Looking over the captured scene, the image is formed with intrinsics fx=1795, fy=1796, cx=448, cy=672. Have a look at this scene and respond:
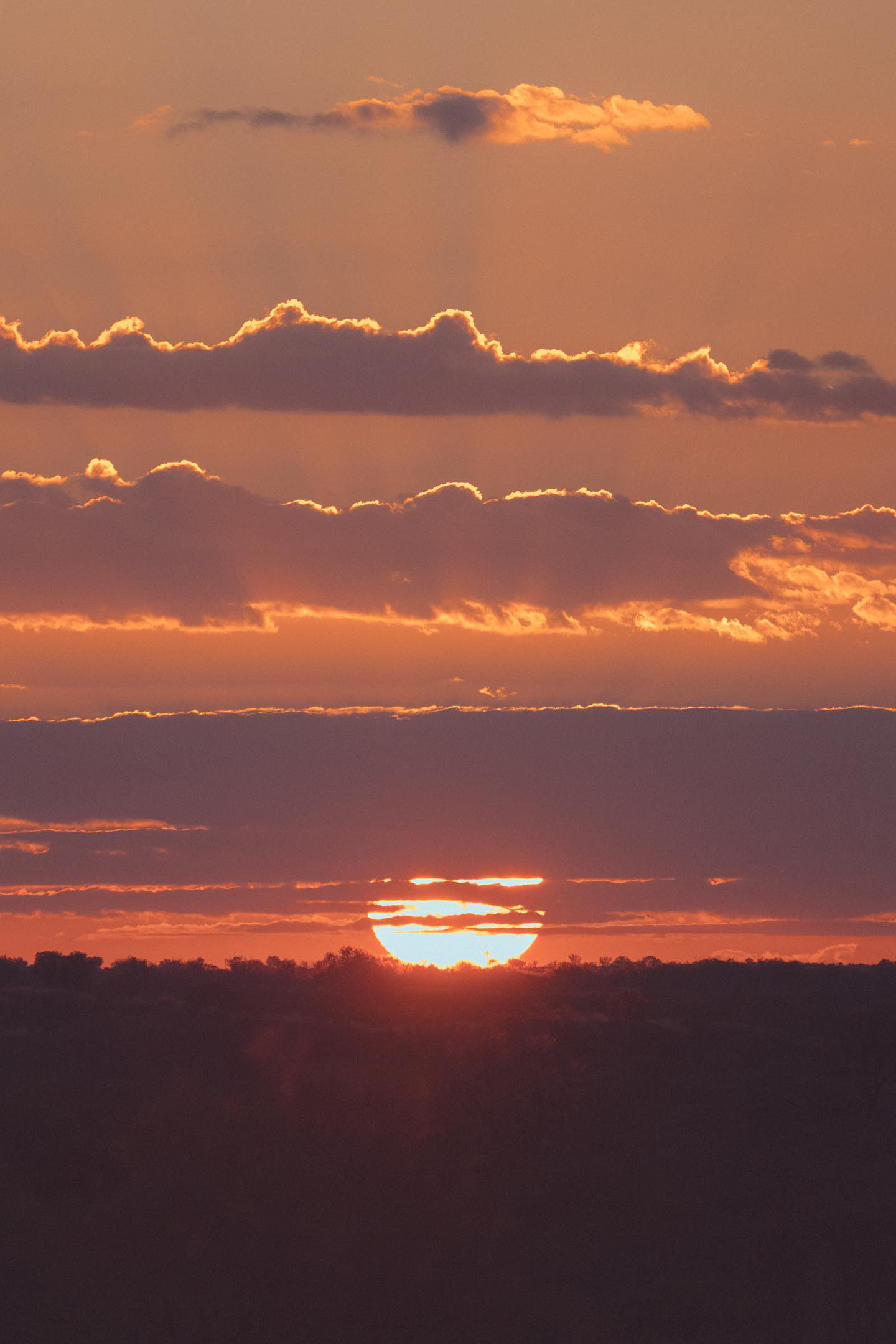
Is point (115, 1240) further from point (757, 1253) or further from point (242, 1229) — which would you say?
point (757, 1253)

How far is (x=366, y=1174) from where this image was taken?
51.1 m

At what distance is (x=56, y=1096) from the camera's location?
2188 inches

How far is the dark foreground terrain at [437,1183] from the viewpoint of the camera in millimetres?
43938

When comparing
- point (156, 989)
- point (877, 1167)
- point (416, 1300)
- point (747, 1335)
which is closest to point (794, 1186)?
point (877, 1167)

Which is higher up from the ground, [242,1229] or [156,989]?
[156,989]

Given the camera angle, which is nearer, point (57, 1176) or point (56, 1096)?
point (57, 1176)

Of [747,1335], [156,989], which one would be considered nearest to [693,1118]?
[747,1335]

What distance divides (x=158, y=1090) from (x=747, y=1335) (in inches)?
855

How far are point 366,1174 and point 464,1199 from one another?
2998 mm

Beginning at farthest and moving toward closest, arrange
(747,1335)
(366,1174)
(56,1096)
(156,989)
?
(156,989)
(56,1096)
(366,1174)
(747,1335)

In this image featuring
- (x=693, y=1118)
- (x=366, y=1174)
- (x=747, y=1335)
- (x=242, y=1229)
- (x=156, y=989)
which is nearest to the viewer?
(x=747, y=1335)

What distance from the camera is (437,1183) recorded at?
2008 inches

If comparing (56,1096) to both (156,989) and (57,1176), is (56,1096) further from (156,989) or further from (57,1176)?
(156,989)

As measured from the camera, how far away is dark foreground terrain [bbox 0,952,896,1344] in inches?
1730
